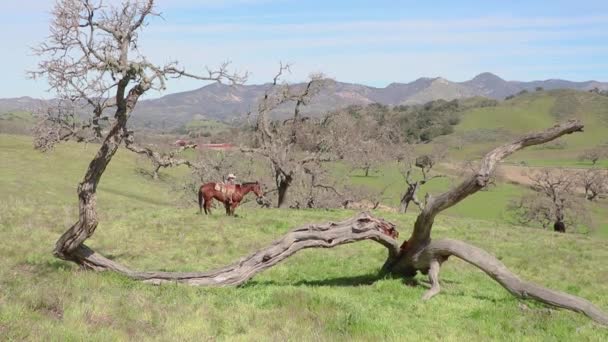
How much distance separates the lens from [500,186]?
10788cm

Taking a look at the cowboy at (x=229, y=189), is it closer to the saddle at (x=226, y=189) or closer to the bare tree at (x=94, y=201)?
the saddle at (x=226, y=189)

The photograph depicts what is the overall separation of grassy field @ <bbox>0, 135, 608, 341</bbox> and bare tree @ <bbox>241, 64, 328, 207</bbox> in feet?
23.4

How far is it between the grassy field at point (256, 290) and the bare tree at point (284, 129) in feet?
23.4

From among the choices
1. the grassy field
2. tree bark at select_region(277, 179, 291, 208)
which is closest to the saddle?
the grassy field

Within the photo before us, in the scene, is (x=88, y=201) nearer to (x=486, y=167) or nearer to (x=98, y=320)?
(x=98, y=320)

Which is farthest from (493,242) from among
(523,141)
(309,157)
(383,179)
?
(383,179)

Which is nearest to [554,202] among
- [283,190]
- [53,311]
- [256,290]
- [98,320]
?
[283,190]

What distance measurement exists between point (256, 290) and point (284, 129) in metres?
22.4

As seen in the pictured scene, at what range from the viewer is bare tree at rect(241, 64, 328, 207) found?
32.2 metres

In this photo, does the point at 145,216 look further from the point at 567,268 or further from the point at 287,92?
the point at 567,268

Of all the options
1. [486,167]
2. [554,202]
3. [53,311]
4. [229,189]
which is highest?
[486,167]

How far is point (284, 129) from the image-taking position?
34062 millimetres

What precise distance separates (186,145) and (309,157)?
13.9 meters

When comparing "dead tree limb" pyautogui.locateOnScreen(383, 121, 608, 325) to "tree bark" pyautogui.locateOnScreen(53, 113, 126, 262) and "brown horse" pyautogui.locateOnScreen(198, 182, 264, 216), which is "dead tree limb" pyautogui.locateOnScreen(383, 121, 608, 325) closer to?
"tree bark" pyautogui.locateOnScreen(53, 113, 126, 262)
